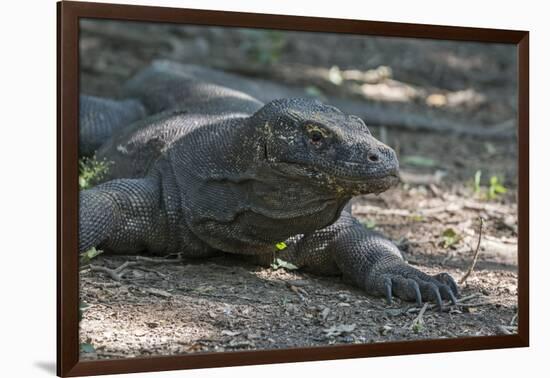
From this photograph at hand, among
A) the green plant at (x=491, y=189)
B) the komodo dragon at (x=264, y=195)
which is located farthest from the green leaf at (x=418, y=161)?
the komodo dragon at (x=264, y=195)

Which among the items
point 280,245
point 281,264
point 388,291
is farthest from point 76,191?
point 388,291

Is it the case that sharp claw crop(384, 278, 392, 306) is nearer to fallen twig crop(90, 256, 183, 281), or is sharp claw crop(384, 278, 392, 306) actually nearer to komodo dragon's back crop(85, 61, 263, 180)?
fallen twig crop(90, 256, 183, 281)

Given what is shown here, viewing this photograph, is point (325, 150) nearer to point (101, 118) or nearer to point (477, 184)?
point (101, 118)

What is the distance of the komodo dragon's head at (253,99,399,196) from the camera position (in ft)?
16.3

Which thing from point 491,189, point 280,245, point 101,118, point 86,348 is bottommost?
point 86,348

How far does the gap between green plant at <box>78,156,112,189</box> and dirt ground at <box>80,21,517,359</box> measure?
3.07ft

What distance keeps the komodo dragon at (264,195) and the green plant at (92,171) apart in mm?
173

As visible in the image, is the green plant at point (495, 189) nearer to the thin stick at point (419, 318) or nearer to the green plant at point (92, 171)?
the thin stick at point (419, 318)

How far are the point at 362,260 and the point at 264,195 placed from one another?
32.5 inches

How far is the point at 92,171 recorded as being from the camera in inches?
261

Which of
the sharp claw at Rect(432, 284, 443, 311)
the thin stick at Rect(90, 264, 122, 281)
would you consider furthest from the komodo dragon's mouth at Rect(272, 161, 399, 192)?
the thin stick at Rect(90, 264, 122, 281)

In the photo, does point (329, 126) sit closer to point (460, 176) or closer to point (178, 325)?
point (178, 325)

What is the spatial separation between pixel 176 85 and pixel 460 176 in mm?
2726

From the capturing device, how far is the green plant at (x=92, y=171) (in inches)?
255
